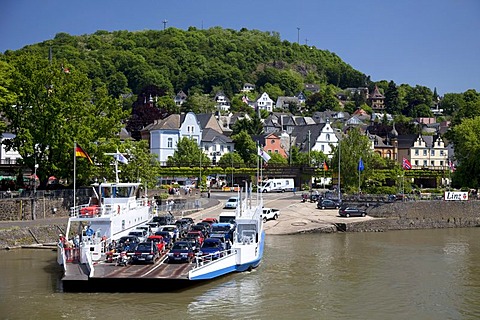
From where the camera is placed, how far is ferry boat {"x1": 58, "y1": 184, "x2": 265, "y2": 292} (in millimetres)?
31644

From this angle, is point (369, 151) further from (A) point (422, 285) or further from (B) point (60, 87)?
(A) point (422, 285)

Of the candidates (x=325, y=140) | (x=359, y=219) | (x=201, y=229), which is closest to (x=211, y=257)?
(x=201, y=229)

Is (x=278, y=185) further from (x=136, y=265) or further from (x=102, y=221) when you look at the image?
(x=136, y=265)

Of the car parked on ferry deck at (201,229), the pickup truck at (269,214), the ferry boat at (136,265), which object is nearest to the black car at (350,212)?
the pickup truck at (269,214)

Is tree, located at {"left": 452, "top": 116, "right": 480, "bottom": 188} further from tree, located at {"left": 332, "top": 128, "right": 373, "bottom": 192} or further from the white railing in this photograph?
the white railing

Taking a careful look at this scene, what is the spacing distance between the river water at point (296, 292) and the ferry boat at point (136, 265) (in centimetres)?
61

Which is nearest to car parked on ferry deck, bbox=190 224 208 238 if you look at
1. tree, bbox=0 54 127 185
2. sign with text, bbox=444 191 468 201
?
tree, bbox=0 54 127 185

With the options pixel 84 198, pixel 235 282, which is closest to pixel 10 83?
pixel 84 198

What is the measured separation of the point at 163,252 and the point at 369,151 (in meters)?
51.3

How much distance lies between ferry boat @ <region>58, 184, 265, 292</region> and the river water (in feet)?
1.99

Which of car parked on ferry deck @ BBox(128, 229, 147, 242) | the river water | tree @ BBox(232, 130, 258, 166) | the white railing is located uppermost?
tree @ BBox(232, 130, 258, 166)

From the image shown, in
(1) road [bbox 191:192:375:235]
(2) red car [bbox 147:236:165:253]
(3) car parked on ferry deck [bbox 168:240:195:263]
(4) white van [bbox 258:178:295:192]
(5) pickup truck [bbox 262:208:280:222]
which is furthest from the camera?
(4) white van [bbox 258:178:295:192]

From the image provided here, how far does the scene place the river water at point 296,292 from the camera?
2914cm

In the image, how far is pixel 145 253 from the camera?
34.5 metres
